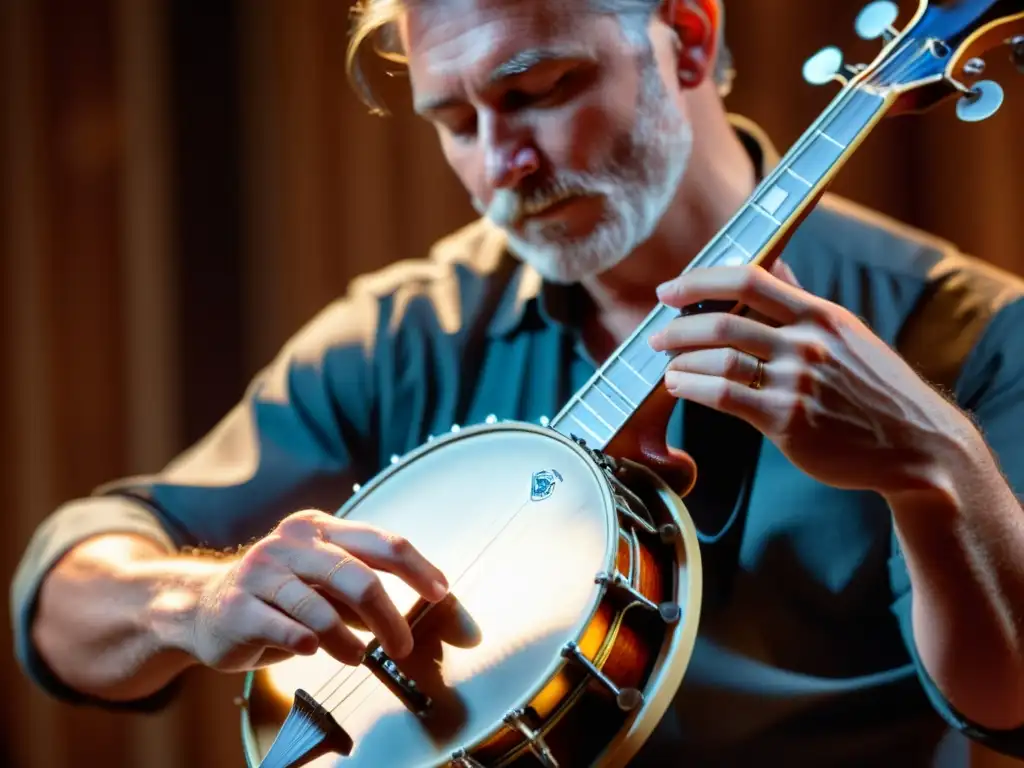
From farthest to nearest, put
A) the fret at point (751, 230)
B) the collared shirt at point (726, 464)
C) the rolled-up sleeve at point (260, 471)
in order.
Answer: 1. the rolled-up sleeve at point (260, 471)
2. the collared shirt at point (726, 464)
3. the fret at point (751, 230)

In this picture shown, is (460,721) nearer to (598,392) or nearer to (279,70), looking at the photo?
(598,392)

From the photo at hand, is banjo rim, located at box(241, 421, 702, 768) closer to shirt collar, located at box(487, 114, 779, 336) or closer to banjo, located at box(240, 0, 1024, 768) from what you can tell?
banjo, located at box(240, 0, 1024, 768)

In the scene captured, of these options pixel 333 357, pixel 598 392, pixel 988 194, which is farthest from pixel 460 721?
pixel 988 194

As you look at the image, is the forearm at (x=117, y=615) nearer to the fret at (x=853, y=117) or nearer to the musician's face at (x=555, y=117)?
the musician's face at (x=555, y=117)

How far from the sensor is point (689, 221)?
1.01 m

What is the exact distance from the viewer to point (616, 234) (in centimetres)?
94

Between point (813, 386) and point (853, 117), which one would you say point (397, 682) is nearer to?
point (813, 386)

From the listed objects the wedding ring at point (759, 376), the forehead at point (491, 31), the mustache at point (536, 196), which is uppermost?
the forehead at point (491, 31)

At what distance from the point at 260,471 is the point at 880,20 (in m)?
0.67

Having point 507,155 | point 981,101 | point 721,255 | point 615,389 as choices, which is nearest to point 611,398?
point 615,389

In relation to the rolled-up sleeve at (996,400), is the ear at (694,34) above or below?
above

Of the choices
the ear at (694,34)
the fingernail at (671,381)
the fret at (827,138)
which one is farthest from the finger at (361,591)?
the ear at (694,34)

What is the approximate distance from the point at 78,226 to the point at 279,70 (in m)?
0.38

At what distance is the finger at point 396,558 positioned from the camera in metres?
0.72
